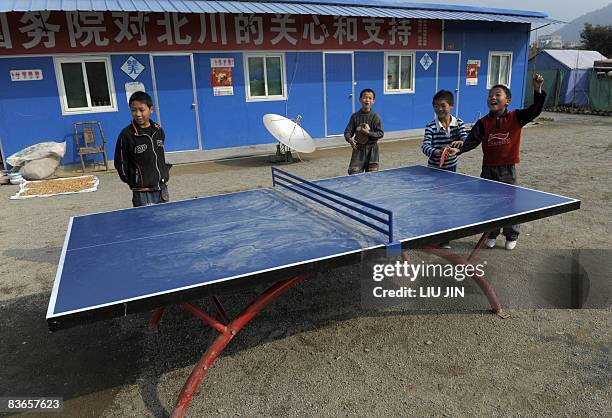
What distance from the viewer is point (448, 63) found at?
13.7 m

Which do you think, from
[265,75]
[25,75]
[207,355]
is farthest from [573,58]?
[207,355]

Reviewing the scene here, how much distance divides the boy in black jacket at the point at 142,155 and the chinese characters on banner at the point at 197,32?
6644 millimetres

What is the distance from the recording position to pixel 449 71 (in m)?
13.8

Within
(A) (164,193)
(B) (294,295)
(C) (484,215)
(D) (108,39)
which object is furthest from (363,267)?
(D) (108,39)

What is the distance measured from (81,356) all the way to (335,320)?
189 cm

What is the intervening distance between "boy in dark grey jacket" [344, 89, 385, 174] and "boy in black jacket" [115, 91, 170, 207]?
2252mm

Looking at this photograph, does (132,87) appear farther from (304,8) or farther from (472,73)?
(472,73)

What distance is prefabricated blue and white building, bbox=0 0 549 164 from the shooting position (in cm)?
906

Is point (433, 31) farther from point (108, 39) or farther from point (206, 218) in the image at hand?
point (206, 218)

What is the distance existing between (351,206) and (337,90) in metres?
9.71

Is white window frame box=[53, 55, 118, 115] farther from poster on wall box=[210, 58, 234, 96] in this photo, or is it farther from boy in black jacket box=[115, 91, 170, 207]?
boy in black jacket box=[115, 91, 170, 207]

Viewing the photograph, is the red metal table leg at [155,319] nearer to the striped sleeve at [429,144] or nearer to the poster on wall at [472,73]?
the striped sleeve at [429,144]

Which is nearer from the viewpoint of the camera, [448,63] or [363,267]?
[363,267]

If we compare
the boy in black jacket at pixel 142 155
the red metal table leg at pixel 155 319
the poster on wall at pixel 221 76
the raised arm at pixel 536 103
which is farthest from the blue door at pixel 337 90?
the red metal table leg at pixel 155 319
